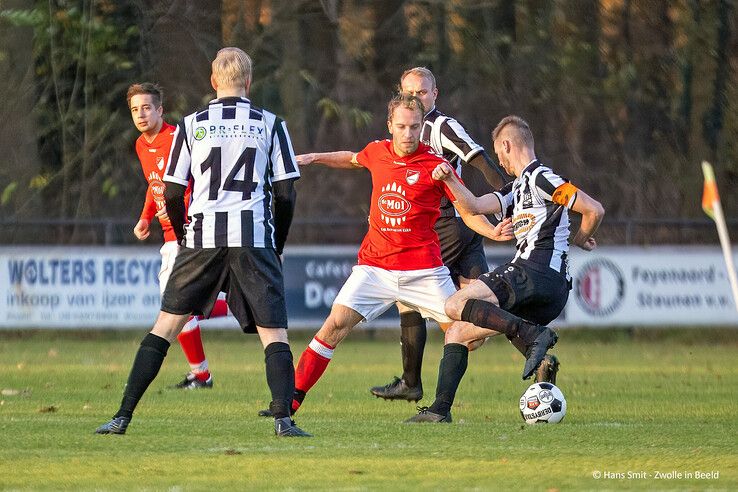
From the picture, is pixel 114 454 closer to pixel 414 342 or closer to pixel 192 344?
pixel 414 342

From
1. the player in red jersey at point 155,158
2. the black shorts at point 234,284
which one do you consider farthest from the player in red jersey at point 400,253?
the player in red jersey at point 155,158

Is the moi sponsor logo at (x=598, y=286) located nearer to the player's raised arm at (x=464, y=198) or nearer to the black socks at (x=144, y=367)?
the player's raised arm at (x=464, y=198)

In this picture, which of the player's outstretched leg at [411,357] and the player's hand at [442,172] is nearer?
the player's hand at [442,172]

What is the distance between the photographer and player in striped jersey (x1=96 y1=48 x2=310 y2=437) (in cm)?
788

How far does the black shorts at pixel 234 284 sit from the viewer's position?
25.7 ft

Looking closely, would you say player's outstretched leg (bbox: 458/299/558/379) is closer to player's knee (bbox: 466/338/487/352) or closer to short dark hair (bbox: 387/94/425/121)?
player's knee (bbox: 466/338/487/352)

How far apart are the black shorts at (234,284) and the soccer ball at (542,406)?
6.24 feet

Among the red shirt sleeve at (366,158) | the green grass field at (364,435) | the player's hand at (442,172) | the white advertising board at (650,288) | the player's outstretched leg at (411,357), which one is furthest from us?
the white advertising board at (650,288)

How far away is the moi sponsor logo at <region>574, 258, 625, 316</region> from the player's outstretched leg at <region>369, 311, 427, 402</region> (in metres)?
8.60

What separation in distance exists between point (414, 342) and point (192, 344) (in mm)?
1995

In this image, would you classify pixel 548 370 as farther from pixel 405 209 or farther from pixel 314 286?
pixel 314 286

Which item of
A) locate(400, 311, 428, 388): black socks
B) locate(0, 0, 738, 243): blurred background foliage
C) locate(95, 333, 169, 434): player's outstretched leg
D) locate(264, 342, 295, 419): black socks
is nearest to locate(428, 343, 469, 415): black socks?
locate(400, 311, 428, 388): black socks

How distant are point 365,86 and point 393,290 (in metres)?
13.7

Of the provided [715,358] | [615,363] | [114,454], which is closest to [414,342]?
[114,454]
